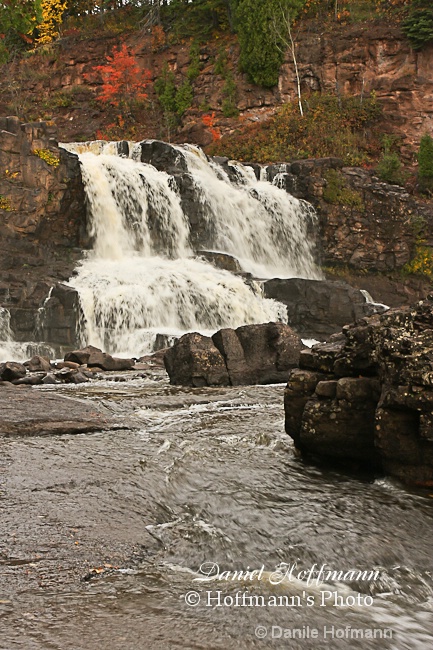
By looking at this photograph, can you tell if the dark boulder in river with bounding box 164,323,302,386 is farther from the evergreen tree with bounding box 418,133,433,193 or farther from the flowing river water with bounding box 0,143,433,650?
the evergreen tree with bounding box 418,133,433,193

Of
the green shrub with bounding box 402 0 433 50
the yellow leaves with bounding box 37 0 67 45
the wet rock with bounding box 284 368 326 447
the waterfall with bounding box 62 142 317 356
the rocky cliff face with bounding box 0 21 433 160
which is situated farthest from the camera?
the yellow leaves with bounding box 37 0 67 45

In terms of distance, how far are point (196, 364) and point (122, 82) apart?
33.9 meters

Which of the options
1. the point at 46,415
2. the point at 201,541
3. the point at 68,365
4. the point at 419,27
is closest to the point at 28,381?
the point at 68,365

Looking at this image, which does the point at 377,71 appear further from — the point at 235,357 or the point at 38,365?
the point at 38,365

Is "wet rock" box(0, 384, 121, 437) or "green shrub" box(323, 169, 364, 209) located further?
"green shrub" box(323, 169, 364, 209)

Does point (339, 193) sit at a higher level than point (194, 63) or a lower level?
lower

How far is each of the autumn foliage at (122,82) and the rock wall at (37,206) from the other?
17.8 m

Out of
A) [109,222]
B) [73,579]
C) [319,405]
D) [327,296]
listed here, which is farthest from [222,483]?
[109,222]

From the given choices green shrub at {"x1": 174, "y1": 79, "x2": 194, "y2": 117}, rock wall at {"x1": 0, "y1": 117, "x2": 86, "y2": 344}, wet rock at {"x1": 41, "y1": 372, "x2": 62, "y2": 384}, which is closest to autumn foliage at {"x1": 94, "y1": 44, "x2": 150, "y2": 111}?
green shrub at {"x1": 174, "y1": 79, "x2": 194, "y2": 117}

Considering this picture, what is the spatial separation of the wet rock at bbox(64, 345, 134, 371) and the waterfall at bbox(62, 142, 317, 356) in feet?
10.4

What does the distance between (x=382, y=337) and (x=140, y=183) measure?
20.9 m

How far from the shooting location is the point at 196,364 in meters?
12.7

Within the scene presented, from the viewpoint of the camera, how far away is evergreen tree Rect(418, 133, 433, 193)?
104 ft

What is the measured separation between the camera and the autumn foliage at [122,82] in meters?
41.0
